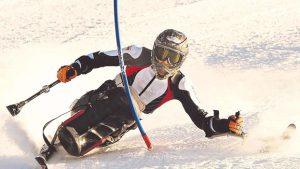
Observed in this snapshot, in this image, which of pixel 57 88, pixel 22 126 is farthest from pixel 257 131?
pixel 57 88

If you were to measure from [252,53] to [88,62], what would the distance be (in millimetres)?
5191

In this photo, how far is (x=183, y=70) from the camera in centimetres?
970

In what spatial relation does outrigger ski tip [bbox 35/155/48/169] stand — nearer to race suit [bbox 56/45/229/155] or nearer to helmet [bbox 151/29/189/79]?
race suit [bbox 56/45/229/155]

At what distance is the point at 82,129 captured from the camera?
17.5 ft

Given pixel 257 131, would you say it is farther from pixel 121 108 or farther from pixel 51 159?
pixel 51 159

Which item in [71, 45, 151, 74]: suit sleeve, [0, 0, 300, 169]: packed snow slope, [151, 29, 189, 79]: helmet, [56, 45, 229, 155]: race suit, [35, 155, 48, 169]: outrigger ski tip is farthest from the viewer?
[71, 45, 151, 74]: suit sleeve

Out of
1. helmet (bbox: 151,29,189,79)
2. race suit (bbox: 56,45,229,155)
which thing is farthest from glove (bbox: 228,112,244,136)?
helmet (bbox: 151,29,189,79)

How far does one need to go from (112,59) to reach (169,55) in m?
0.71

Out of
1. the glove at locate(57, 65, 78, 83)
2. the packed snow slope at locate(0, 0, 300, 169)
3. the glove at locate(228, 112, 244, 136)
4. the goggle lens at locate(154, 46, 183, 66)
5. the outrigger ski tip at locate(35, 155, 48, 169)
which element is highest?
the goggle lens at locate(154, 46, 183, 66)

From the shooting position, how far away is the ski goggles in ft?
17.2

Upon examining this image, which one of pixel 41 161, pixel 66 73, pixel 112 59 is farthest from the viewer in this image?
pixel 112 59

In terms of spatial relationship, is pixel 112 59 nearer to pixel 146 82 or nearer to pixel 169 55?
pixel 146 82

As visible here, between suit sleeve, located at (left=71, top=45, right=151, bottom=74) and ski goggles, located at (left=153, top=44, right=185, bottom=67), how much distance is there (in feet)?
1.06

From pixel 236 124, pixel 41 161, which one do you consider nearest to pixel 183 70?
pixel 236 124
